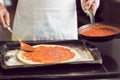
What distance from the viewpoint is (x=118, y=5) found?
105 inches

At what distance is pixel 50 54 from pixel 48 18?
1.22 ft

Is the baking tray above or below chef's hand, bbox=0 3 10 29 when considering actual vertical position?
below

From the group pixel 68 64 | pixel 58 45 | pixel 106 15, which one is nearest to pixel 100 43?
pixel 58 45

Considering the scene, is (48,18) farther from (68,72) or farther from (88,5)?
(68,72)

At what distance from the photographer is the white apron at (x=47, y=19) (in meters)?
1.35

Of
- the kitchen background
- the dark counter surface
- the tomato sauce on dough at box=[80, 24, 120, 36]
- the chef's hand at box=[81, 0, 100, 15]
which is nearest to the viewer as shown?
the dark counter surface

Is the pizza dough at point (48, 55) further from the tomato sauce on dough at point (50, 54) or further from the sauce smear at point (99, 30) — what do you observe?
the sauce smear at point (99, 30)

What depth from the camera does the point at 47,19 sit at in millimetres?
1366

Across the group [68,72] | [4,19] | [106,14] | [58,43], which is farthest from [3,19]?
[106,14]

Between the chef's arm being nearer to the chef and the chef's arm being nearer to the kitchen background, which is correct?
the chef

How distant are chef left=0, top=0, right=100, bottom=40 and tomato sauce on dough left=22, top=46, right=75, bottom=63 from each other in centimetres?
29

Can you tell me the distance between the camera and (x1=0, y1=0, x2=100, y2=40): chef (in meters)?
1.35

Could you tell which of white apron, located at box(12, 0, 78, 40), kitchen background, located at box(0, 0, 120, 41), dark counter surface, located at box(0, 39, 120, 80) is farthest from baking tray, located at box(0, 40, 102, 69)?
kitchen background, located at box(0, 0, 120, 41)

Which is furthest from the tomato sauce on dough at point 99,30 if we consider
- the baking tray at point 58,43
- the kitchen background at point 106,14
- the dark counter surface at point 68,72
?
the kitchen background at point 106,14
